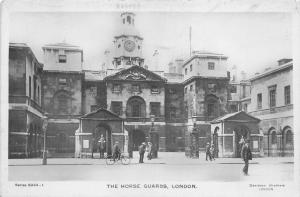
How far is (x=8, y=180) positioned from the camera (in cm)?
975

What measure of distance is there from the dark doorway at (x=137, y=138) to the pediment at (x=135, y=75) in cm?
120

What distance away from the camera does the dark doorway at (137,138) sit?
10.6m

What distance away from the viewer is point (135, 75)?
1096cm

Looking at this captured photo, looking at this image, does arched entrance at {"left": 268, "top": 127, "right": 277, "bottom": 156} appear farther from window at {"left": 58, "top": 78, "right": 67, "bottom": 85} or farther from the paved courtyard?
window at {"left": 58, "top": 78, "right": 67, "bottom": 85}

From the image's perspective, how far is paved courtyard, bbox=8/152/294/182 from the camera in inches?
385

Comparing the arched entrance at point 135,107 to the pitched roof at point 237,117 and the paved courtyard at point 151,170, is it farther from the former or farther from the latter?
the pitched roof at point 237,117

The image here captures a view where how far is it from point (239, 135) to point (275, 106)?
1.18m

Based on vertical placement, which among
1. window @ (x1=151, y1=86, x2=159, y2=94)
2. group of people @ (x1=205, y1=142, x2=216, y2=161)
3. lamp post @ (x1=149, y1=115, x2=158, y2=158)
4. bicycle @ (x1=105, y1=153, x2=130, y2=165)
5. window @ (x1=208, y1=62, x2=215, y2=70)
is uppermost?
window @ (x1=208, y1=62, x2=215, y2=70)

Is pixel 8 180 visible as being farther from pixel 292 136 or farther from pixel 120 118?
pixel 292 136

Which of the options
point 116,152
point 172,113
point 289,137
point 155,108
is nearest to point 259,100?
point 289,137

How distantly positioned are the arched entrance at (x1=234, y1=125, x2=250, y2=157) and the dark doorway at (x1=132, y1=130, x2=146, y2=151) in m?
2.09

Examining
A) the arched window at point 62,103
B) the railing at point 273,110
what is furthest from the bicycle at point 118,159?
the railing at point 273,110

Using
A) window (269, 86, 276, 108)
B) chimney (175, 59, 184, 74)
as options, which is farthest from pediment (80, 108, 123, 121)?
window (269, 86, 276, 108)

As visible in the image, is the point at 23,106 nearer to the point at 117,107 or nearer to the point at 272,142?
the point at 117,107
